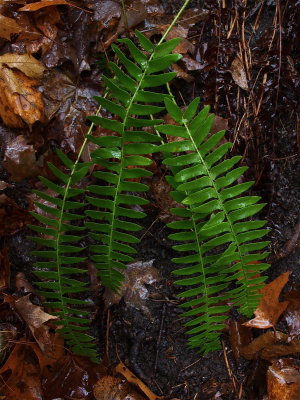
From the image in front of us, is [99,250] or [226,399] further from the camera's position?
[226,399]

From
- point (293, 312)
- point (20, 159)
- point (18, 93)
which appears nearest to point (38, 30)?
point (18, 93)

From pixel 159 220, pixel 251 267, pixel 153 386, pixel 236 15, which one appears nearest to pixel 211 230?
pixel 251 267

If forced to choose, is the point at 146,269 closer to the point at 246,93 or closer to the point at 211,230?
the point at 211,230

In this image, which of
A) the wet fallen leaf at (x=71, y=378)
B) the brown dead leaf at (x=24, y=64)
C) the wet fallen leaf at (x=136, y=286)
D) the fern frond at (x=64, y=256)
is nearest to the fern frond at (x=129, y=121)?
the fern frond at (x=64, y=256)

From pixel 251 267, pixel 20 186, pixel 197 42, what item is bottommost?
pixel 251 267

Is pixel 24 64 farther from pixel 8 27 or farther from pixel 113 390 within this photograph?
pixel 113 390

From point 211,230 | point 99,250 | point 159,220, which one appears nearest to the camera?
point 211,230

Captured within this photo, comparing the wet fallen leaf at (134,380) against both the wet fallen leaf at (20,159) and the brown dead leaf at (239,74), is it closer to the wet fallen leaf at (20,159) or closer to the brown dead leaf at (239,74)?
the wet fallen leaf at (20,159)
